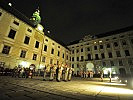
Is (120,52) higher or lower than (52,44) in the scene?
lower

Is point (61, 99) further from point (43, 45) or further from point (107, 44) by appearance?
point (107, 44)

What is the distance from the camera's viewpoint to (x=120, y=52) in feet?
85.5

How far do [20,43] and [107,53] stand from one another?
90.3 feet

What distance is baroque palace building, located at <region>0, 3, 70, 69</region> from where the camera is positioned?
A: 14.4m

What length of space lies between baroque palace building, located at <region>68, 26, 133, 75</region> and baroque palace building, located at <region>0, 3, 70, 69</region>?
1366cm

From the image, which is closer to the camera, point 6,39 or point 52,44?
point 6,39

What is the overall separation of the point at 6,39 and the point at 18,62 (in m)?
4.94

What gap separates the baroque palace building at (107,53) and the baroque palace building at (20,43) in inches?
538

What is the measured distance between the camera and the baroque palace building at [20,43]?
1442 cm

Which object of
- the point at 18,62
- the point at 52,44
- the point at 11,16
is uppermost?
the point at 11,16

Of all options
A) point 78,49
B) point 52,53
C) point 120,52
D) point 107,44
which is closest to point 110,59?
point 120,52

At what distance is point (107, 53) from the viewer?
92.4ft

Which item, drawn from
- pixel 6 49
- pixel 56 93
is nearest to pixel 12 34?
pixel 6 49

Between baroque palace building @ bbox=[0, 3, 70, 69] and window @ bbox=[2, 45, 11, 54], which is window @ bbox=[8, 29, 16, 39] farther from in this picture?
window @ bbox=[2, 45, 11, 54]
